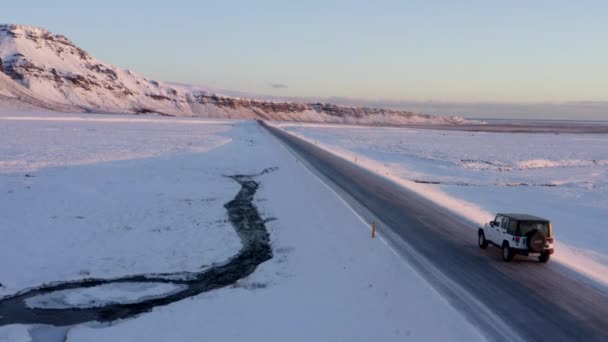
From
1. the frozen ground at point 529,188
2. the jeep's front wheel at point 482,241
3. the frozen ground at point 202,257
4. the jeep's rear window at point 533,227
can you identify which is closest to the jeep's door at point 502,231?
the jeep's rear window at point 533,227

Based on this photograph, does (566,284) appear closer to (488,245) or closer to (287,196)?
(488,245)

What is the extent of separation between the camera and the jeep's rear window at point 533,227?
19109mm

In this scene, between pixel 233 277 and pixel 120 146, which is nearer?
pixel 233 277

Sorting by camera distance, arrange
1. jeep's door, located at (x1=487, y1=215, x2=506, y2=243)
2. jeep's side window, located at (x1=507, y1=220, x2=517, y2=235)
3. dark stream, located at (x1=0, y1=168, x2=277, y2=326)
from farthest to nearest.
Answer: jeep's door, located at (x1=487, y1=215, x2=506, y2=243), jeep's side window, located at (x1=507, y1=220, x2=517, y2=235), dark stream, located at (x1=0, y1=168, x2=277, y2=326)

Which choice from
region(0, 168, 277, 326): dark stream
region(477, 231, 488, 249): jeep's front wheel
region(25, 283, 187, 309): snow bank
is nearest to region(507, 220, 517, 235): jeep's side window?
region(477, 231, 488, 249): jeep's front wheel

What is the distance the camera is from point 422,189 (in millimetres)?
37656

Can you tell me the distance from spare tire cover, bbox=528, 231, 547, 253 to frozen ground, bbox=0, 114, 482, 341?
184 inches

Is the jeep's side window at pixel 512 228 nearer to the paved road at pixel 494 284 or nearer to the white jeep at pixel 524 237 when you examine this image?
the white jeep at pixel 524 237

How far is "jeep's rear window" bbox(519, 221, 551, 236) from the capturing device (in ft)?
62.7

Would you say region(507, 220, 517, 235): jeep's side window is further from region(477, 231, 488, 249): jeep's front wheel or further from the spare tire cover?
region(477, 231, 488, 249): jeep's front wheel

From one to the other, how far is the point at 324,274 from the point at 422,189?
70.3 feet

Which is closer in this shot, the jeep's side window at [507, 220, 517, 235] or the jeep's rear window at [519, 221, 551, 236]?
the jeep's rear window at [519, 221, 551, 236]

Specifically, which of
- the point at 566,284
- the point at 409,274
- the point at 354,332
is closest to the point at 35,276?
the point at 354,332

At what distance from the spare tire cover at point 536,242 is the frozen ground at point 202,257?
4.67 m
